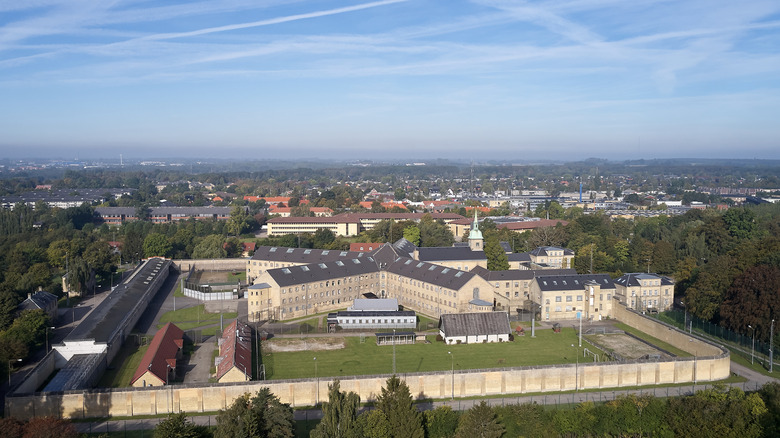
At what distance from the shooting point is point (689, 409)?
30406 millimetres

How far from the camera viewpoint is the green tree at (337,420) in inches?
1045

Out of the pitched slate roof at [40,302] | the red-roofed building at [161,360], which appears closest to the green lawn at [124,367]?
the red-roofed building at [161,360]

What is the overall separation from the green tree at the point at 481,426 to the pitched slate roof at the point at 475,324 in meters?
16.5

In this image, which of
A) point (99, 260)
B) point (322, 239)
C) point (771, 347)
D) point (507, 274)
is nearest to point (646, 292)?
point (507, 274)

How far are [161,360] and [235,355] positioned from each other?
14.8 ft

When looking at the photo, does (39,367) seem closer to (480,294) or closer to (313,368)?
(313,368)

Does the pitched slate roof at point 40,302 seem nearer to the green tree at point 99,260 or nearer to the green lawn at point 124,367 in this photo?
the green lawn at point 124,367

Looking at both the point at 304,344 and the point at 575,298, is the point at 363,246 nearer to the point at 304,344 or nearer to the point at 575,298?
the point at 575,298

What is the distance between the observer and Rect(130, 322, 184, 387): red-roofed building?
34.2 m

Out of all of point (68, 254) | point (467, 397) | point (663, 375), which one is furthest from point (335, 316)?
point (68, 254)

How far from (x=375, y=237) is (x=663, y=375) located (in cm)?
4998

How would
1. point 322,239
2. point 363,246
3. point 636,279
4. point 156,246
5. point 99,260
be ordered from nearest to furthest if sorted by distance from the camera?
point 636,279
point 99,260
point 363,246
point 156,246
point 322,239

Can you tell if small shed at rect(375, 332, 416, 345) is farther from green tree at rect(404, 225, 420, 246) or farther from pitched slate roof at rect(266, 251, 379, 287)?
green tree at rect(404, 225, 420, 246)

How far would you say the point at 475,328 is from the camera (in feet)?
150
